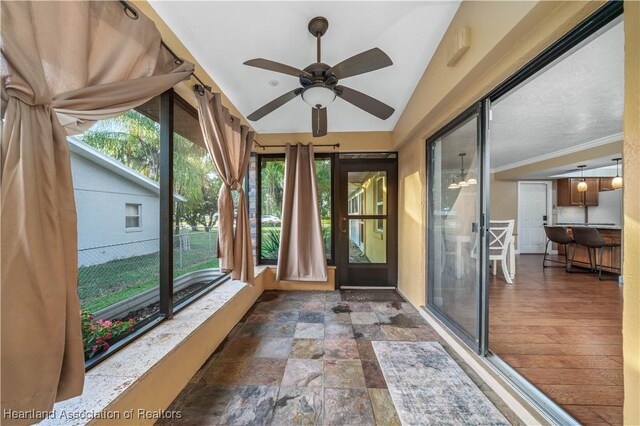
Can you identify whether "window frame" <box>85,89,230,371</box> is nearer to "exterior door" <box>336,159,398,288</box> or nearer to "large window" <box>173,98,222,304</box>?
"large window" <box>173,98,222,304</box>

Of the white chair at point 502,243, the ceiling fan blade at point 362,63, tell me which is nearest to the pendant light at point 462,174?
the ceiling fan blade at point 362,63

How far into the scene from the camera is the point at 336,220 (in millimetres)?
3531

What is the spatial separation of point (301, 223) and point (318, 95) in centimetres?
191

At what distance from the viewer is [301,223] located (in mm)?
3285

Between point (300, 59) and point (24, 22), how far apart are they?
5.34 feet

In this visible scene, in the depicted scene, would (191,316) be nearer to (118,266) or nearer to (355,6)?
(118,266)

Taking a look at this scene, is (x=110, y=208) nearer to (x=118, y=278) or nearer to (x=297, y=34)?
(x=118, y=278)

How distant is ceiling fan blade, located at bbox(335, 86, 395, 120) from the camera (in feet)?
5.77

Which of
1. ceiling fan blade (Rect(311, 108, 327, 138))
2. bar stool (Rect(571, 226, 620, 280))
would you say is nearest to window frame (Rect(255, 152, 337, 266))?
ceiling fan blade (Rect(311, 108, 327, 138))

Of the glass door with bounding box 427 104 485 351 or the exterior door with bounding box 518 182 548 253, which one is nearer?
the glass door with bounding box 427 104 485 351

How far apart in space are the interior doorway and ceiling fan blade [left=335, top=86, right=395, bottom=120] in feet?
21.5

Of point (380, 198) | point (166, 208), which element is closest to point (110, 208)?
point (166, 208)

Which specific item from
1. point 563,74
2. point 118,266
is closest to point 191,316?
point 118,266

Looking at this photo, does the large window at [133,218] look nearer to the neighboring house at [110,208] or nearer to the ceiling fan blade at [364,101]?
the neighboring house at [110,208]
